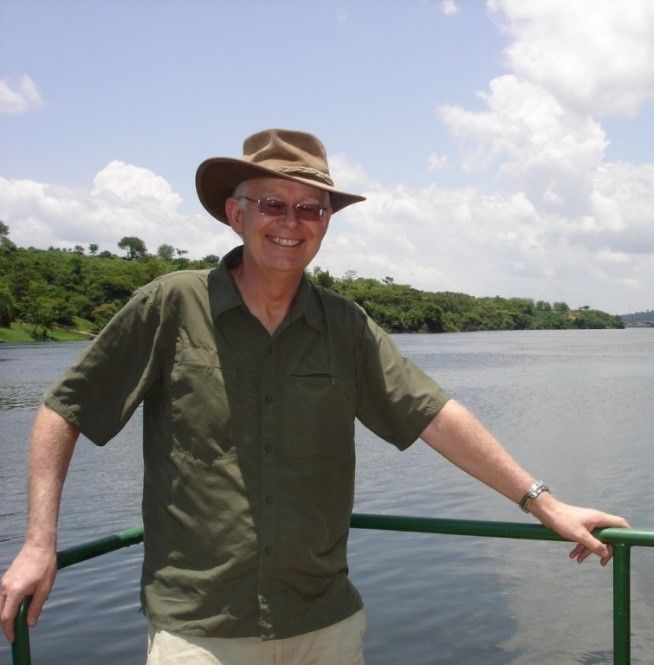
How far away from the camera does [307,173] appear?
280 centimetres

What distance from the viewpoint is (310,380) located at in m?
2.71

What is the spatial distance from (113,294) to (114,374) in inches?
4861

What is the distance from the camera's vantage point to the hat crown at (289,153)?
2791 mm

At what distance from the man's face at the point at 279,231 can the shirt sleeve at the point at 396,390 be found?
1.08ft

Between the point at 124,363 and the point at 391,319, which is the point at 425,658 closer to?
the point at 124,363

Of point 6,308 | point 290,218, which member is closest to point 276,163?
point 290,218

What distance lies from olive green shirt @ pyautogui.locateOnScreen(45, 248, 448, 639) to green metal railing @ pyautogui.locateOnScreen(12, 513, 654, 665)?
167 millimetres

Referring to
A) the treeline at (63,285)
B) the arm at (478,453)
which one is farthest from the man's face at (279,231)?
the treeline at (63,285)

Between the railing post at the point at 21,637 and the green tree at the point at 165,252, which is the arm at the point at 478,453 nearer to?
the railing post at the point at 21,637

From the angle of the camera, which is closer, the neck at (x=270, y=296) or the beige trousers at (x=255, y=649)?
the beige trousers at (x=255, y=649)

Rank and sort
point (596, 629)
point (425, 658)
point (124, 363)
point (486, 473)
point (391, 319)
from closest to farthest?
point (124, 363), point (486, 473), point (425, 658), point (596, 629), point (391, 319)

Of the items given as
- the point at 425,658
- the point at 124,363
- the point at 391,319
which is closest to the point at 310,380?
the point at 124,363

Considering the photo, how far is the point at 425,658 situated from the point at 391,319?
13522 centimetres

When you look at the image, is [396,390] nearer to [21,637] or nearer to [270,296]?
[270,296]
